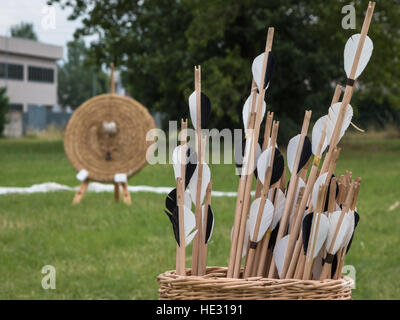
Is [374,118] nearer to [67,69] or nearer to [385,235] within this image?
[385,235]

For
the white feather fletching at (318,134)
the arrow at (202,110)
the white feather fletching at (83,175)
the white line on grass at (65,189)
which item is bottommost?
the white line on grass at (65,189)

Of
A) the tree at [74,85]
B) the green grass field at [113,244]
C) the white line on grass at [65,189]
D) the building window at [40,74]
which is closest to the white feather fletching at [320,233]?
the green grass field at [113,244]

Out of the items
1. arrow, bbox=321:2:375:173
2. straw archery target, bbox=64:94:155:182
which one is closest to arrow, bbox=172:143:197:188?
arrow, bbox=321:2:375:173

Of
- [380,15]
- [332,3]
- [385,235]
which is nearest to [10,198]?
[385,235]

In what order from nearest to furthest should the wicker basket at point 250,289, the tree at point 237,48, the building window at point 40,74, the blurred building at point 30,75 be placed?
the wicker basket at point 250,289
the tree at point 237,48
the blurred building at point 30,75
the building window at point 40,74

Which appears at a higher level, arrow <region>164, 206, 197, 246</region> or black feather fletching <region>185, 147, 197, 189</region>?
black feather fletching <region>185, 147, 197, 189</region>

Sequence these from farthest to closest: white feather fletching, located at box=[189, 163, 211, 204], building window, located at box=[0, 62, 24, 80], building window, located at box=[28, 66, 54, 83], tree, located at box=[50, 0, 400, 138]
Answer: building window, located at box=[28, 66, 54, 83], building window, located at box=[0, 62, 24, 80], tree, located at box=[50, 0, 400, 138], white feather fletching, located at box=[189, 163, 211, 204]

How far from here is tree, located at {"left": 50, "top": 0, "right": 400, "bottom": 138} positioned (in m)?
12.8

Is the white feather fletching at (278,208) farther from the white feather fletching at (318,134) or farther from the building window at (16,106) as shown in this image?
the building window at (16,106)

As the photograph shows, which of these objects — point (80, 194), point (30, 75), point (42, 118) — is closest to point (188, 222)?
point (80, 194)

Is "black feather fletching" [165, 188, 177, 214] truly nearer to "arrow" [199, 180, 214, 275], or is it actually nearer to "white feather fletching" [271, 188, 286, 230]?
"arrow" [199, 180, 214, 275]

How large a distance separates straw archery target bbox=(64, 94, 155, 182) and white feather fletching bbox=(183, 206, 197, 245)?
573 centimetres

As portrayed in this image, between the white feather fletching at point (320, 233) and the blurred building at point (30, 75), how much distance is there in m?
31.7

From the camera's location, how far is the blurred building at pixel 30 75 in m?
33.8
